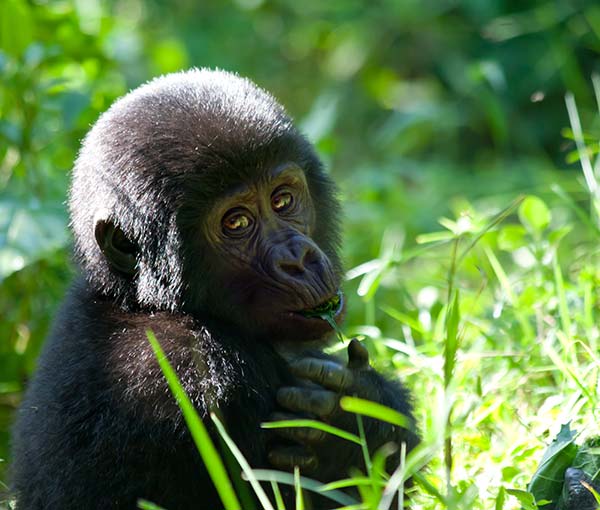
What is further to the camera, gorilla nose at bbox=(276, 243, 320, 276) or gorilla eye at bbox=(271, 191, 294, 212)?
gorilla eye at bbox=(271, 191, 294, 212)

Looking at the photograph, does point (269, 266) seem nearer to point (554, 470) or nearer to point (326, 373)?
point (326, 373)

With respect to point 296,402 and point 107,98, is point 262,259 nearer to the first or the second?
point 296,402

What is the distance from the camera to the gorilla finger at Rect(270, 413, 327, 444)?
328 cm

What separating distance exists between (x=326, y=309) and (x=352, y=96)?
6906mm

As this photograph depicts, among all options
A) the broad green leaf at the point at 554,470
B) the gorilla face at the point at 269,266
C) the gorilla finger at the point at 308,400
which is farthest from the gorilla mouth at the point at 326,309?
the broad green leaf at the point at 554,470

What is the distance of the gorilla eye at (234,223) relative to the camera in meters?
3.57

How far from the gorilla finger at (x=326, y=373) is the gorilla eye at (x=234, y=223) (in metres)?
0.54

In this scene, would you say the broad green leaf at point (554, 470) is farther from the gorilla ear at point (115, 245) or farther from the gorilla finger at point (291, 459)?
the gorilla ear at point (115, 245)

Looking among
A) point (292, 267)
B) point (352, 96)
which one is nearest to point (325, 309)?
point (292, 267)

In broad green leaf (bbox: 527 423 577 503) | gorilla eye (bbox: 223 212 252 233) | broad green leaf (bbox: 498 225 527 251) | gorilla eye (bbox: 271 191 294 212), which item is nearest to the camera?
broad green leaf (bbox: 527 423 577 503)

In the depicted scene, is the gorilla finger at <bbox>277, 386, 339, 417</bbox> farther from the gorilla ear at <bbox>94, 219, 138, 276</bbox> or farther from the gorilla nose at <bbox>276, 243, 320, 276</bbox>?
the gorilla ear at <bbox>94, 219, 138, 276</bbox>

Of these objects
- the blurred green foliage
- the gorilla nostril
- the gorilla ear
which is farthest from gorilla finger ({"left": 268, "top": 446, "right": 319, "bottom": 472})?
the blurred green foliage

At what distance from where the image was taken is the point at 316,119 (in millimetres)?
6008

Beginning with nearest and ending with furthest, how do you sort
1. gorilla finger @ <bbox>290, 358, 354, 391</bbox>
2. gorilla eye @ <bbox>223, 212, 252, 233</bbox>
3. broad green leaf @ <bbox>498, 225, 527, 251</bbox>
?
gorilla finger @ <bbox>290, 358, 354, 391</bbox>
gorilla eye @ <bbox>223, 212, 252, 233</bbox>
broad green leaf @ <bbox>498, 225, 527, 251</bbox>
